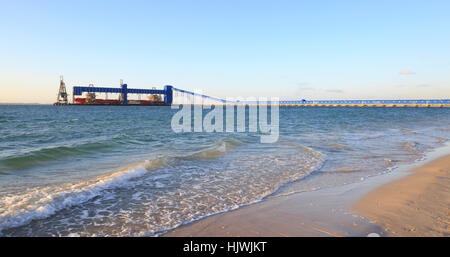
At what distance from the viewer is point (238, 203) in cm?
445

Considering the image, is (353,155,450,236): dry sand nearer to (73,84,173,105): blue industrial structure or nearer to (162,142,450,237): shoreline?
(162,142,450,237): shoreline

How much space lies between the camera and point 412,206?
4023 millimetres

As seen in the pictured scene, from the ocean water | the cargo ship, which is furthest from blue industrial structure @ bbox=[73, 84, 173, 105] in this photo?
the ocean water

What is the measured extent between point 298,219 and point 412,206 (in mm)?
1959

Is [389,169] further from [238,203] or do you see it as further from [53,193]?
[53,193]

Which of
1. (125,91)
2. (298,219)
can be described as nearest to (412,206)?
(298,219)

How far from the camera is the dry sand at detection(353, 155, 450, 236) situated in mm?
3238

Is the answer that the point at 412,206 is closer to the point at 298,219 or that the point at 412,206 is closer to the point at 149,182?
the point at 298,219

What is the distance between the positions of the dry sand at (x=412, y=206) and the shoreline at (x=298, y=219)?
0.07 m

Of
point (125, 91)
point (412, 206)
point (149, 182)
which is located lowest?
point (149, 182)

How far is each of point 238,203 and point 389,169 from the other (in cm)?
489

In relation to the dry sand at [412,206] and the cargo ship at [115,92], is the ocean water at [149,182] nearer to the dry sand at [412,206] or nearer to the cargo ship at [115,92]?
the dry sand at [412,206]

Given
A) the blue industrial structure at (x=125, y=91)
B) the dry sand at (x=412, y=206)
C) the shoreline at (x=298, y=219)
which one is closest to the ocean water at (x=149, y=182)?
the shoreline at (x=298, y=219)
